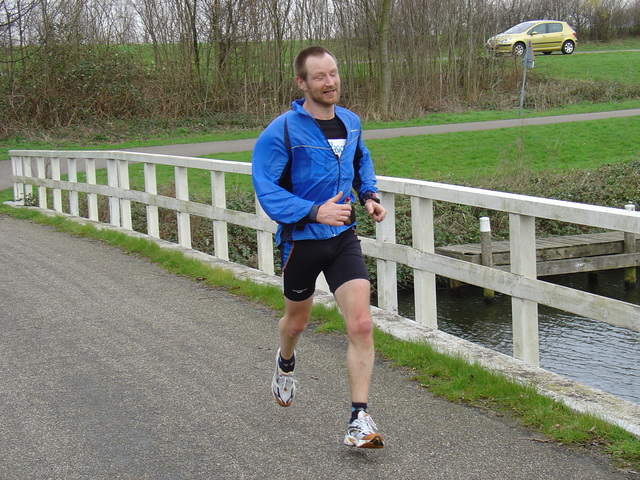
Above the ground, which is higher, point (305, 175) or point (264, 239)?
point (305, 175)

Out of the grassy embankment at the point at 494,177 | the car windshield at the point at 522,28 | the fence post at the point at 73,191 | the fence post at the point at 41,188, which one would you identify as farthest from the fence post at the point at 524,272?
the car windshield at the point at 522,28

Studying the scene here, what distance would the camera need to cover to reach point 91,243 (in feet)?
37.8

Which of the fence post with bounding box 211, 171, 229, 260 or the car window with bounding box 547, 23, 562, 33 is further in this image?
the car window with bounding box 547, 23, 562, 33

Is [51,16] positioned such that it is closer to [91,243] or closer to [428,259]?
[91,243]

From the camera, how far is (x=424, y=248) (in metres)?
6.21

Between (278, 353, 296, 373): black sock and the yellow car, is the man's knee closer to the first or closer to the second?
(278, 353, 296, 373): black sock

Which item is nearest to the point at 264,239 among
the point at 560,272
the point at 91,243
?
the point at 91,243

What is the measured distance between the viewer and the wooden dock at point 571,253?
608 inches

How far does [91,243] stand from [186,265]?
2.69m

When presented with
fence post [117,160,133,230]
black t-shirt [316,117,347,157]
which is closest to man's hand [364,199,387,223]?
black t-shirt [316,117,347,157]

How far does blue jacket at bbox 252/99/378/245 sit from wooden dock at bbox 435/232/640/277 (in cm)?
1084

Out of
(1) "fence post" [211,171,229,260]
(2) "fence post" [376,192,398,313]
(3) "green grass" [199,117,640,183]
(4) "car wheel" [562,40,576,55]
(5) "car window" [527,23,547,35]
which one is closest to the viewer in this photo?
(2) "fence post" [376,192,398,313]

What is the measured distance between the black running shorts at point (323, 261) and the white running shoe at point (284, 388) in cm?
53

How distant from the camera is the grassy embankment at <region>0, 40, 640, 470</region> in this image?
4.35 meters
